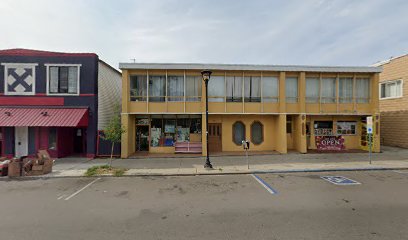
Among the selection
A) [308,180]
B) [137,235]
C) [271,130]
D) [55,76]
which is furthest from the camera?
[271,130]

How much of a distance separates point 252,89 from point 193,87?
451cm

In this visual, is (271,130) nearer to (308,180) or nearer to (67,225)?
(308,180)

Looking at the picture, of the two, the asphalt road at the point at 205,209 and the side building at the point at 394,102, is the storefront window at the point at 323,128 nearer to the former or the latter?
the side building at the point at 394,102

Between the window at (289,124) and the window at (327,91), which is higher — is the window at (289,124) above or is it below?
below

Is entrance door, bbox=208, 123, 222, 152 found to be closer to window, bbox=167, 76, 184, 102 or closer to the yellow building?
the yellow building

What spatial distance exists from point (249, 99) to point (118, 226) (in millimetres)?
12843

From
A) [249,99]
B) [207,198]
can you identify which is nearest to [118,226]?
[207,198]

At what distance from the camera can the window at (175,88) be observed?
1572cm

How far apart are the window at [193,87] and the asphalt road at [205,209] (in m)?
7.51

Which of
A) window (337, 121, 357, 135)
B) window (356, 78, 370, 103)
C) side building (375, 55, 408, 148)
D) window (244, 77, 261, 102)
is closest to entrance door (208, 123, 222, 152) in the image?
window (244, 77, 261, 102)

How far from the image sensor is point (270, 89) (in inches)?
634

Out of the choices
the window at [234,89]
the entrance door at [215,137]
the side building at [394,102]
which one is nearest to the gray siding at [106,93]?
the entrance door at [215,137]

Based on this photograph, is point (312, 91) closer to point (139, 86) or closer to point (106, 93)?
point (139, 86)

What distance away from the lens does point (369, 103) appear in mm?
16422
